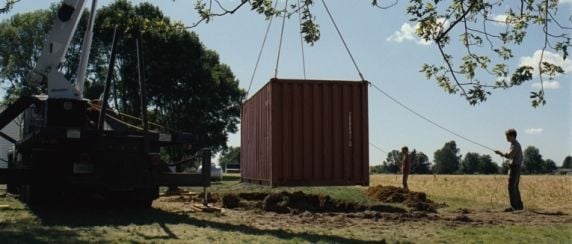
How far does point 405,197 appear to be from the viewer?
48.3 ft

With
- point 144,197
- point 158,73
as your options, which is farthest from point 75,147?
point 158,73

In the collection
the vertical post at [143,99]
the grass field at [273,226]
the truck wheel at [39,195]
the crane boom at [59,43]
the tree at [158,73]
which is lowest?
the grass field at [273,226]

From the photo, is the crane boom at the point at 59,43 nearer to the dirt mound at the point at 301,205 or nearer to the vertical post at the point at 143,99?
the vertical post at the point at 143,99

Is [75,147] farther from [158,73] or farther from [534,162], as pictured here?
[534,162]

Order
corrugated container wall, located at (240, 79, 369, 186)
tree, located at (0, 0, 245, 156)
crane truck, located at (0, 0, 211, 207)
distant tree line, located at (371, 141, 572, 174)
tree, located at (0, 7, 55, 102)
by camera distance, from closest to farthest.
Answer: corrugated container wall, located at (240, 79, 369, 186)
crane truck, located at (0, 0, 211, 207)
tree, located at (0, 0, 245, 156)
tree, located at (0, 7, 55, 102)
distant tree line, located at (371, 141, 572, 174)

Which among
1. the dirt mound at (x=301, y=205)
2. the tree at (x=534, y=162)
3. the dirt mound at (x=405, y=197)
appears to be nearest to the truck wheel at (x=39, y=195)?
Answer: the dirt mound at (x=301, y=205)

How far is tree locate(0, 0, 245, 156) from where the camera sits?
36.4 meters

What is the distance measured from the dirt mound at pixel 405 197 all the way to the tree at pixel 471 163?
306 feet

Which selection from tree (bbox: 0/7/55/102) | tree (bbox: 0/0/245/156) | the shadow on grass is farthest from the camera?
tree (bbox: 0/7/55/102)

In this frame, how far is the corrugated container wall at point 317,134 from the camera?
10.2 metres

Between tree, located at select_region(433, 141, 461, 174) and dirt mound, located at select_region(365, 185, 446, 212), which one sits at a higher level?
tree, located at select_region(433, 141, 461, 174)

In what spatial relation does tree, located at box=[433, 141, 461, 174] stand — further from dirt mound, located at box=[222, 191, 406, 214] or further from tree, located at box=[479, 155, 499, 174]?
dirt mound, located at box=[222, 191, 406, 214]

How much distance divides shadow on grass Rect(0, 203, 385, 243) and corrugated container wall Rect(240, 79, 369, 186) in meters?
1.35

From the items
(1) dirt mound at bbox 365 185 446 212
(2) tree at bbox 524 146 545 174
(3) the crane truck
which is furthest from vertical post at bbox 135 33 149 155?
(2) tree at bbox 524 146 545 174
